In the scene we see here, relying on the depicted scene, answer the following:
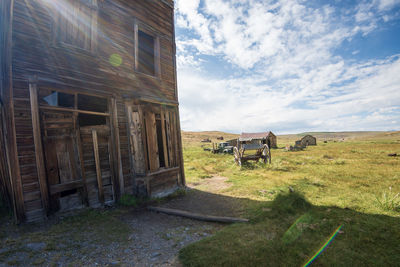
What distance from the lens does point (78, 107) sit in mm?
5535

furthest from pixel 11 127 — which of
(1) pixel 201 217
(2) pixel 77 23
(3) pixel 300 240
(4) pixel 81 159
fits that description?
(3) pixel 300 240

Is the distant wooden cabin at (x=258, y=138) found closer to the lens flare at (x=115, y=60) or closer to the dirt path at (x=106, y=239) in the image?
the dirt path at (x=106, y=239)

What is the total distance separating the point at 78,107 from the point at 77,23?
235cm

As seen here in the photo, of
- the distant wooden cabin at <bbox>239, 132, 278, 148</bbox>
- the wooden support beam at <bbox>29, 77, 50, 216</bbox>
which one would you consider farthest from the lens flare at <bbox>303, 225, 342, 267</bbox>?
the distant wooden cabin at <bbox>239, 132, 278, 148</bbox>

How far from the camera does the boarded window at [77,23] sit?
4.81 meters

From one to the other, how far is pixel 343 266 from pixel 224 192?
15.5 feet

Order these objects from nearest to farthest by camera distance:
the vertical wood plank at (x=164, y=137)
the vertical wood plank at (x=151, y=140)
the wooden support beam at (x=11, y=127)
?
the wooden support beam at (x=11, y=127) < the vertical wood plank at (x=151, y=140) < the vertical wood plank at (x=164, y=137)

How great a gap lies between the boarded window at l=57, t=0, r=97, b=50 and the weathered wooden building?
26 mm

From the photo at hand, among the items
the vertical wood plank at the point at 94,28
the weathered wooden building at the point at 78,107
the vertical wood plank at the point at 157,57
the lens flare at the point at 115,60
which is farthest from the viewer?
the vertical wood plank at the point at 157,57

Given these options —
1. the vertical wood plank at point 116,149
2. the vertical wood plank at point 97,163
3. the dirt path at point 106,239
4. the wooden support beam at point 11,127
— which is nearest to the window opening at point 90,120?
the vertical wood plank at point 116,149

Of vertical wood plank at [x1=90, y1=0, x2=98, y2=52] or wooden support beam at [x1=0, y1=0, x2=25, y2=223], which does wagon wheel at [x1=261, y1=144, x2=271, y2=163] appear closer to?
vertical wood plank at [x1=90, y1=0, x2=98, y2=52]

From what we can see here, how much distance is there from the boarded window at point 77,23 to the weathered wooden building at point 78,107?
0.03 m

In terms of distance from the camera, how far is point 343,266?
2.58 metres

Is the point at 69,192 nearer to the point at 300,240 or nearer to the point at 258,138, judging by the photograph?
the point at 300,240
